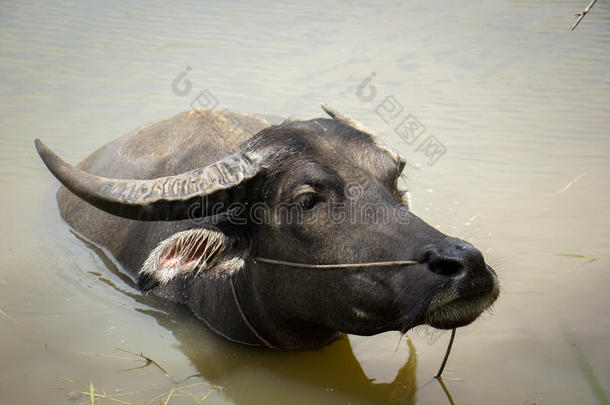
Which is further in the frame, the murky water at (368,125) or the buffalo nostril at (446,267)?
the murky water at (368,125)

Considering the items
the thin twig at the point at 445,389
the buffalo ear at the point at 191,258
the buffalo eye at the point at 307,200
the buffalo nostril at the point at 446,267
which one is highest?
the buffalo eye at the point at 307,200

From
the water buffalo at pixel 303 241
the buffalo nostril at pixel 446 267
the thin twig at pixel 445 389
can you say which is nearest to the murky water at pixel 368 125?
the thin twig at pixel 445 389

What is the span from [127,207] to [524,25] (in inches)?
357

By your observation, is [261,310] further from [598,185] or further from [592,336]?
[598,185]

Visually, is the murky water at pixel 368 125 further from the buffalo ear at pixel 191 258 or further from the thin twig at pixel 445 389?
the buffalo ear at pixel 191 258

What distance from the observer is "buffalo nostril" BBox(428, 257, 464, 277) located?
2.25 metres

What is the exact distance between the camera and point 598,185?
5156mm

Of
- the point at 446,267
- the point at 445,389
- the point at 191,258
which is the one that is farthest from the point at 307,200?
the point at 445,389

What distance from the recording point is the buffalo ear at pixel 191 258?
107 inches

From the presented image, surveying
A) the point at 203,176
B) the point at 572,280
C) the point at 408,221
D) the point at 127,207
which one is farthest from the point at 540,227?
the point at 127,207

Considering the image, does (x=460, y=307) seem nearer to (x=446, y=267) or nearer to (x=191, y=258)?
(x=446, y=267)

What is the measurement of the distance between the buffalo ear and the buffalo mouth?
101 cm

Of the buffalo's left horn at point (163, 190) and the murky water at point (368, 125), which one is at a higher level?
the buffalo's left horn at point (163, 190)

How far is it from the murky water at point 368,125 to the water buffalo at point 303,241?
0.40m
